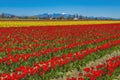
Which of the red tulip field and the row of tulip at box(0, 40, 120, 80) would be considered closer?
the row of tulip at box(0, 40, 120, 80)

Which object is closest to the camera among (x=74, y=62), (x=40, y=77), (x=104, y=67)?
(x=40, y=77)

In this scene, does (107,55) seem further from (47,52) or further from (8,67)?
(8,67)

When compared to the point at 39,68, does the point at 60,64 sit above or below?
below

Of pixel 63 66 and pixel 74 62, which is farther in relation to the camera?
pixel 74 62

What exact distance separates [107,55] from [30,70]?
801 cm

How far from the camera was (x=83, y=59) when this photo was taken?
46.6 ft

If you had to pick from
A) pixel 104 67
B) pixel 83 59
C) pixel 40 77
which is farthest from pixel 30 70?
pixel 83 59

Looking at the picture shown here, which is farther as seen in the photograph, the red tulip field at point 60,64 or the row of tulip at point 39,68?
the red tulip field at point 60,64

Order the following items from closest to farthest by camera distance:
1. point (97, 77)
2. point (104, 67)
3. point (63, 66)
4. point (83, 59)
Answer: point (97, 77)
point (104, 67)
point (63, 66)
point (83, 59)

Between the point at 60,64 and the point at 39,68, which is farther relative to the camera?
the point at 60,64

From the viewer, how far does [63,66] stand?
40.2 ft

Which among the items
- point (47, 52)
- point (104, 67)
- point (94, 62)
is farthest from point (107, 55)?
point (104, 67)

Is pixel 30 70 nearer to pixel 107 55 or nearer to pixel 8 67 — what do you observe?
pixel 8 67

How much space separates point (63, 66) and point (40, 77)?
2.54m
